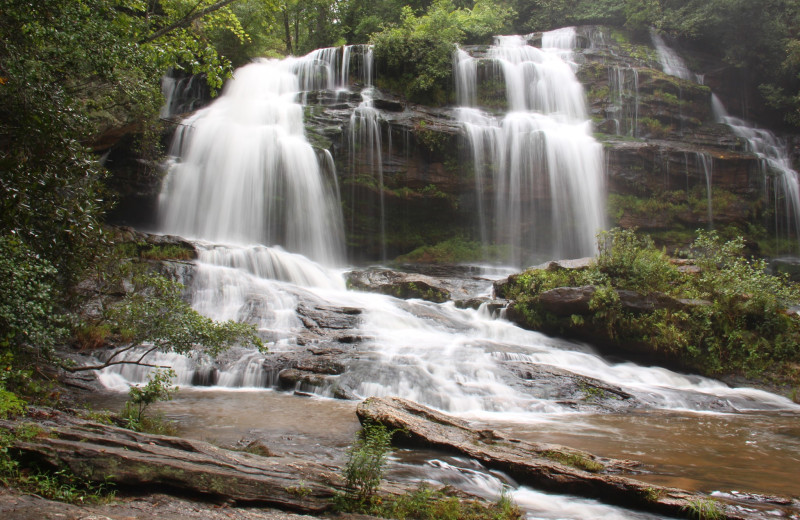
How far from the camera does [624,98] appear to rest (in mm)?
24312

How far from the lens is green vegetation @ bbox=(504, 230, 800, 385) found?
11.5m

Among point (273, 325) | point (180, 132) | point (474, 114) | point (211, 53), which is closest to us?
point (211, 53)

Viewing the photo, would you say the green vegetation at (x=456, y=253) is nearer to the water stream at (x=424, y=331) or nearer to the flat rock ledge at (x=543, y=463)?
the water stream at (x=424, y=331)

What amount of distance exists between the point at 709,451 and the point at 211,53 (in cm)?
1043

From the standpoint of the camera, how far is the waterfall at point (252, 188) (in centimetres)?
1859

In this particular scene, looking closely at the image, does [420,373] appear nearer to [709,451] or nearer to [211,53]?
[709,451]

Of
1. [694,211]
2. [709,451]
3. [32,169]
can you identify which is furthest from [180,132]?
[694,211]

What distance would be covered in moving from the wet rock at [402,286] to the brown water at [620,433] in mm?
7526

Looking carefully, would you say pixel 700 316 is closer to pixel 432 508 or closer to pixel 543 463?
pixel 543 463

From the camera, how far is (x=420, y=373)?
9.62 m

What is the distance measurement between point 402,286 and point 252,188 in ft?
24.9

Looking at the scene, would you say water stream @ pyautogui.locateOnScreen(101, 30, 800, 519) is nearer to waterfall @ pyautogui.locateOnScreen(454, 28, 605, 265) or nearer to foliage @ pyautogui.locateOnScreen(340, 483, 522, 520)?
waterfall @ pyautogui.locateOnScreen(454, 28, 605, 265)

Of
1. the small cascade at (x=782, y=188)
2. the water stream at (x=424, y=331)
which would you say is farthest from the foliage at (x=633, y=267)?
the small cascade at (x=782, y=188)


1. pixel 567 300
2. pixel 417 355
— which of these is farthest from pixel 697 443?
pixel 567 300
